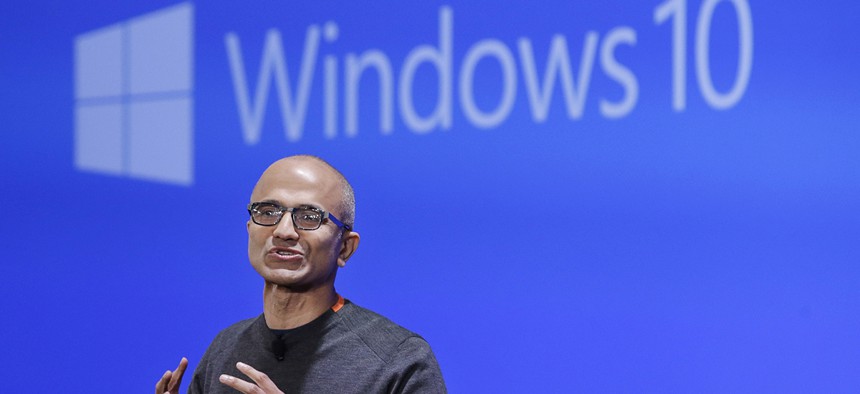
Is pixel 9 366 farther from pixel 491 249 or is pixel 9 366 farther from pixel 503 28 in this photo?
pixel 503 28

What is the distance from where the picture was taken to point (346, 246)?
211 cm

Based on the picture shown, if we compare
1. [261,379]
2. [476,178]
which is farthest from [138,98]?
[261,379]

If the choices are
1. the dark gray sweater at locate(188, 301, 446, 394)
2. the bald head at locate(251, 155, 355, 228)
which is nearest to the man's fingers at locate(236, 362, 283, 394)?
the dark gray sweater at locate(188, 301, 446, 394)

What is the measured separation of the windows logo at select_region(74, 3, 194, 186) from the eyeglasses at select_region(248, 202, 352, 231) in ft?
5.60

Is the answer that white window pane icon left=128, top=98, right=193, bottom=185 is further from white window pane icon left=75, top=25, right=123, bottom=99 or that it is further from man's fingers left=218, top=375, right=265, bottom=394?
man's fingers left=218, top=375, right=265, bottom=394

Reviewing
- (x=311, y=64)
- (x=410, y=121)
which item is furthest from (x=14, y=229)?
(x=410, y=121)

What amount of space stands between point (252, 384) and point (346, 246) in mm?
378

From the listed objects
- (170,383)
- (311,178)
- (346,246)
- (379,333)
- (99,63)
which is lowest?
(170,383)

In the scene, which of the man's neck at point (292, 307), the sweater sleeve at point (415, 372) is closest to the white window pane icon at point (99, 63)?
the man's neck at point (292, 307)

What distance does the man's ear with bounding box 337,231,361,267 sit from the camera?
2088 mm

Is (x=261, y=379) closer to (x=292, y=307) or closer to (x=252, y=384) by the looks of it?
(x=252, y=384)

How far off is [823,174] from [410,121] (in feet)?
3.87

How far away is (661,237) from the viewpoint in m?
2.97

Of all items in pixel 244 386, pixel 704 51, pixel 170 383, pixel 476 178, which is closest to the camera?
pixel 244 386
